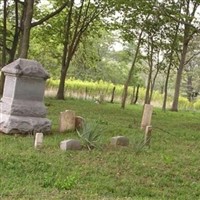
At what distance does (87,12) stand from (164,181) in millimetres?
20149

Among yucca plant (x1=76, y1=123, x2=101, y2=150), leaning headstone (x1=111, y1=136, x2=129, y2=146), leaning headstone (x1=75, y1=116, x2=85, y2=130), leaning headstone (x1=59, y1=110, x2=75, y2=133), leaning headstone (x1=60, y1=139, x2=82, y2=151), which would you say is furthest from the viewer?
leaning headstone (x1=75, y1=116, x2=85, y2=130)

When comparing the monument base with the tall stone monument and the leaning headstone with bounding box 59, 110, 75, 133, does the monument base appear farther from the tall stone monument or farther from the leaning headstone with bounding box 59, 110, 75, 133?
the leaning headstone with bounding box 59, 110, 75, 133

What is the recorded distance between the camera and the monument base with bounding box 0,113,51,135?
32.2 ft

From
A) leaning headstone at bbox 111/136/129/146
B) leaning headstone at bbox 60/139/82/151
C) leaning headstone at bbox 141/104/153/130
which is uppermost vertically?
leaning headstone at bbox 141/104/153/130

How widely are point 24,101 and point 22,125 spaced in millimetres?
623

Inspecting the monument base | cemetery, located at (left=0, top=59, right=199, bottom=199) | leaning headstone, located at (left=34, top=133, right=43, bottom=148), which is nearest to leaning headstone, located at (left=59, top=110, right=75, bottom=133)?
cemetery, located at (left=0, top=59, right=199, bottom=199)

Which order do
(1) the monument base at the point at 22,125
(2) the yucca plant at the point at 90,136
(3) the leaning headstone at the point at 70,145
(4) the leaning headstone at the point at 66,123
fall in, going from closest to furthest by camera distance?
(3) the leaning headstone at the point at 70,145 → (2) the yucca plant at the point at 90,136 → (1) the monument base at the point at 22,125 → (4) the leaning headstone at the point at 66,123

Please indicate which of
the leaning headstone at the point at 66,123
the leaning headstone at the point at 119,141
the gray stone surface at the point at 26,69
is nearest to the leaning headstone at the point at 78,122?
the leaning headstone at the point at 66,123

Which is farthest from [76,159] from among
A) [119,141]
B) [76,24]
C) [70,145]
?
[76,24]

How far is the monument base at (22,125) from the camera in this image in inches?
387

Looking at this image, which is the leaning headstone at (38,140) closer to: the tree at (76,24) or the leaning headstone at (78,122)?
the leaning headstone at (78,122)

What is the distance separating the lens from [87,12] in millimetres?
25781

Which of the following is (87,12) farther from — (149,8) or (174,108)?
(149,8)

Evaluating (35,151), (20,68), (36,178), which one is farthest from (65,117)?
(36,178)
